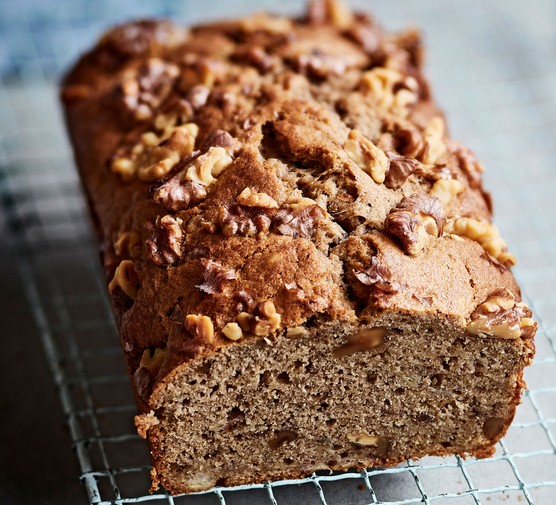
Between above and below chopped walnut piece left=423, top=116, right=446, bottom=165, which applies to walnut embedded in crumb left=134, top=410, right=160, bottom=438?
below

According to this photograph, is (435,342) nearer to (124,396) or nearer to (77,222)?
(124,396)

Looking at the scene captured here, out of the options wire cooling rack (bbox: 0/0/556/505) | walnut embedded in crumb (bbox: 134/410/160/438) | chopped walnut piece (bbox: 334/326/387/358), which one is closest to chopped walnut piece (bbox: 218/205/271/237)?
chopped walnut piece (bbox: 334/326/387/358)

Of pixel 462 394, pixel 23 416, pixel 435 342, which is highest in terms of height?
pixel 435 342

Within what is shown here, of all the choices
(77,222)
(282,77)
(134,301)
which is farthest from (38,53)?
(134,301)

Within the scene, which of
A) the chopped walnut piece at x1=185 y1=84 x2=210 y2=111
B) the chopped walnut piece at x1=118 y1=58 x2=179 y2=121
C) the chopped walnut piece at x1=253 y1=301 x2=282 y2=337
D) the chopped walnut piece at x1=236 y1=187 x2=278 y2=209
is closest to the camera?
the chopped walnut piece at x1=253 y1=301 x2=282 y2=337

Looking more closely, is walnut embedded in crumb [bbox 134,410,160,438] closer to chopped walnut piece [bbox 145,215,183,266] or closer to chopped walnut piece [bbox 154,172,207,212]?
chopped walnut piece [bbox 145,215,183,266]

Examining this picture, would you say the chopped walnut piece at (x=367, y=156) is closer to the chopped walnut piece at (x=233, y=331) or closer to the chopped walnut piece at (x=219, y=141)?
the chopped walnut piece at (x=219, y=141)

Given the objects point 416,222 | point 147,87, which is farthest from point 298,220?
point 147,87

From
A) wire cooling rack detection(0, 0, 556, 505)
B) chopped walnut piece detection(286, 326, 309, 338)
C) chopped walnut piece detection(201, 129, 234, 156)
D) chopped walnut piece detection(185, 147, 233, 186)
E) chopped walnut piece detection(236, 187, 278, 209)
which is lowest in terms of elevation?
wire cooling rack detection(0, 0, 556, 505)
